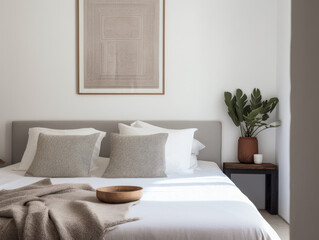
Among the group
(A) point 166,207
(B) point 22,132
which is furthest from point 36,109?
(A) point 166,207

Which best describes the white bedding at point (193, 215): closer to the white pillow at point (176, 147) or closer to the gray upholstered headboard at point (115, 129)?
the white pillow at point (176, 147)

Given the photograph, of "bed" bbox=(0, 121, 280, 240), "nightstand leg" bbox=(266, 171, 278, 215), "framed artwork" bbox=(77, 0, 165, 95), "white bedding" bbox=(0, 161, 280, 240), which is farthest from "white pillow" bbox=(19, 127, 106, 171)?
"nightstand leg" bbox=(266, 171, 278, 215)

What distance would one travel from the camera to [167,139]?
3.46m

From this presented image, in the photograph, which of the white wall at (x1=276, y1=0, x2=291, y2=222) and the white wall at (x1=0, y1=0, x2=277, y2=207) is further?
the white wall at (x1=0, y1=0, x2=277, y2=207)

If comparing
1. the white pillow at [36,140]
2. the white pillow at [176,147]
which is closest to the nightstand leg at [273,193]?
the white pillow at [176,147]

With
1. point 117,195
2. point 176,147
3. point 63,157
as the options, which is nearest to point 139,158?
point 176,147

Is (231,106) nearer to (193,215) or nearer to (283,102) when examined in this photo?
(283,102)

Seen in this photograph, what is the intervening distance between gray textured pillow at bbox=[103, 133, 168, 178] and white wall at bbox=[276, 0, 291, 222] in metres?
1.26

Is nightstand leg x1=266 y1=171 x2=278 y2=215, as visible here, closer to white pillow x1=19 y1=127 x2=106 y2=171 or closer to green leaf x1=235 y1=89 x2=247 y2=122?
green leaf x1=235 y1=89 x2=247 y2=122

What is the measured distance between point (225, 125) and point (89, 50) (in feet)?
5.35

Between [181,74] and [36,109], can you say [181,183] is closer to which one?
[181,74]

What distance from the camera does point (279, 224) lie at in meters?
3.59

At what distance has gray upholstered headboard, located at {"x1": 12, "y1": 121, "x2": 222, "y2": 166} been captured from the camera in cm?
401
